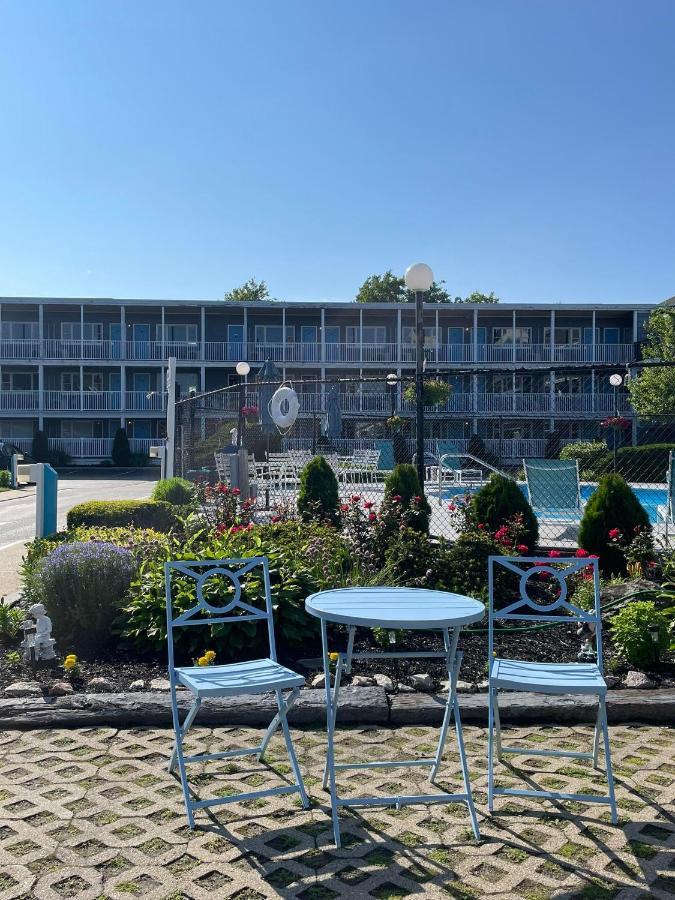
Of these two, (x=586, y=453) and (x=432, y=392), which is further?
(x=432, y=392)

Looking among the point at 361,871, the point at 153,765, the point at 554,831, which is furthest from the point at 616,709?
the point at 153,765

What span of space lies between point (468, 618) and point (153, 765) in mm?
1570

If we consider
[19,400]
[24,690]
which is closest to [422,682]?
[24,690]

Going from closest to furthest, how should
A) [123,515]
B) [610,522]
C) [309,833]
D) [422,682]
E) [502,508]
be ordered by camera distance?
[309,833], [422,682], [610,522], [502,508], [123,515]

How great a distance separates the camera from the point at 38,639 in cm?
459

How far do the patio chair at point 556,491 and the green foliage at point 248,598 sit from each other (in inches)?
165

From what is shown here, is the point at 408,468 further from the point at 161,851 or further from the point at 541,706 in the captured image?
the point at 161,851

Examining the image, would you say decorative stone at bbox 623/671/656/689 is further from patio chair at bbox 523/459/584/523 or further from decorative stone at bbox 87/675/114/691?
patio chair at bbox 523/459/584/523

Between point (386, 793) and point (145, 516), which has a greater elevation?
point (145, 516)

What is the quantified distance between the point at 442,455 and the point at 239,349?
59.3 ft

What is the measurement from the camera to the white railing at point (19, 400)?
3216 cm

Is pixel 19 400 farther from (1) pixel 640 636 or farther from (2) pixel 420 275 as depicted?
(1) pixel 640 636

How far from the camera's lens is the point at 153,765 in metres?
3.58

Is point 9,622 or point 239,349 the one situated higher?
point 239,349
